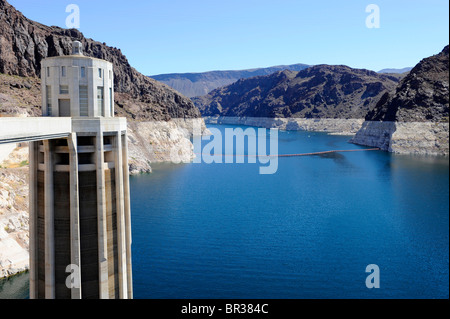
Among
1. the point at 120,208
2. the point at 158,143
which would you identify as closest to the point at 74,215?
the point at 120,208

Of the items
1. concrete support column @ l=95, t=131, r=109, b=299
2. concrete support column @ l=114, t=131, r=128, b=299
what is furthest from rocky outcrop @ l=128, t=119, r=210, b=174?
concrete support column @ l=95, t=131, r=109, b=299

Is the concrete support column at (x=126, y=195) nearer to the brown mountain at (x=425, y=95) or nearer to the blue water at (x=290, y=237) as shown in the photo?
the blue water at (x=290, y=237)

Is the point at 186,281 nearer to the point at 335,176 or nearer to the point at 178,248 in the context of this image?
the point at 178,248

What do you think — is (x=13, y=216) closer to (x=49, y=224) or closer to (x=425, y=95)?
(x=49, y=224)

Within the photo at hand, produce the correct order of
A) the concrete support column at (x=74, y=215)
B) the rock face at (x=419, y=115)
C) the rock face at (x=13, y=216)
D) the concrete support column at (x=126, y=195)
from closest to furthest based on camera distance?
1. the concrete support column at (x=74, y=215)
2. the concrete support column at (x=126, y=195)
3. the rock face at (x=13, y=216)
4. the rock face at (x=419, y=115)

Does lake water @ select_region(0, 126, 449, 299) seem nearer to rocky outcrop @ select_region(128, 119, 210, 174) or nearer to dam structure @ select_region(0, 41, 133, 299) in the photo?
dam structure @ select_region(0, 41, 133, 299)

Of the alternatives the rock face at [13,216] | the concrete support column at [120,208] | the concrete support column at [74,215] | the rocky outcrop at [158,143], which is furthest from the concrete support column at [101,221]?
the rocky outcrop at [158,143]
